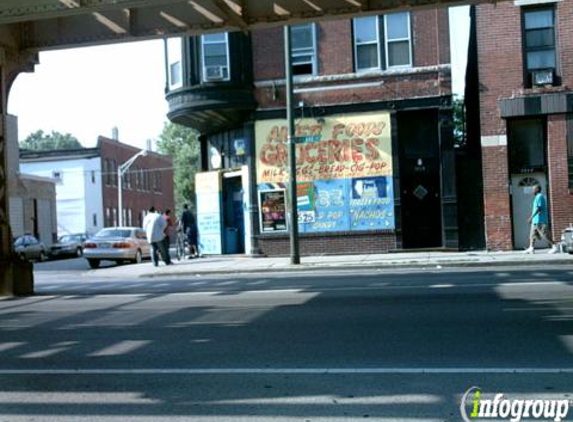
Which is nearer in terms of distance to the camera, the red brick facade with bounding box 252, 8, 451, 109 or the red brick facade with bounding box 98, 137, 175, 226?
the red brick facade with bounding box 252, 8, 451, 109

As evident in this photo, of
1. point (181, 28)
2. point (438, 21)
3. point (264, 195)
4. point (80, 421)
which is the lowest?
point (80, 421)

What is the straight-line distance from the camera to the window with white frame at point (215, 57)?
23062 mm

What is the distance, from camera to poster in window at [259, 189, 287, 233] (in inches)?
909

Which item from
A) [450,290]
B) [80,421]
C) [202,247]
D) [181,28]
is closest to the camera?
[80,421]

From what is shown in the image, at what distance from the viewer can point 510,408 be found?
5.22 m

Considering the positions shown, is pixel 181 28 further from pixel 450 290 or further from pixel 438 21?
pixel 438 21

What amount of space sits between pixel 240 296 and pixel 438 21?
43.0 feet

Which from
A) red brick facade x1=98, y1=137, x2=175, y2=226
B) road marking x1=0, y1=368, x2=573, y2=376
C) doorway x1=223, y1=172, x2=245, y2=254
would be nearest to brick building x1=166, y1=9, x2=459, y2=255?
doorway x1=223, y1=172, x2=245, y2=254

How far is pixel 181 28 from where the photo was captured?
13656 mm

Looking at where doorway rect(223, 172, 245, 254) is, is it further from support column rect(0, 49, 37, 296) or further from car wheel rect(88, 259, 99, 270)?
support column rect(0, 49, 37, 296)

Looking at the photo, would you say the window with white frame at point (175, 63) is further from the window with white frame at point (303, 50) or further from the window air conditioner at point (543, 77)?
the window air conditioner at point (543, 77)

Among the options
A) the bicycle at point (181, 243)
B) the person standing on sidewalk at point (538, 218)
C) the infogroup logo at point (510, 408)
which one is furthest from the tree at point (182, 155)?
the infogroup logo at point (510, 408)

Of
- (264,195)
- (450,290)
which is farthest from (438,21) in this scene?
(450,290)

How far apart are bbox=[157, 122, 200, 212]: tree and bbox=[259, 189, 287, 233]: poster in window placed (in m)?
39.1
